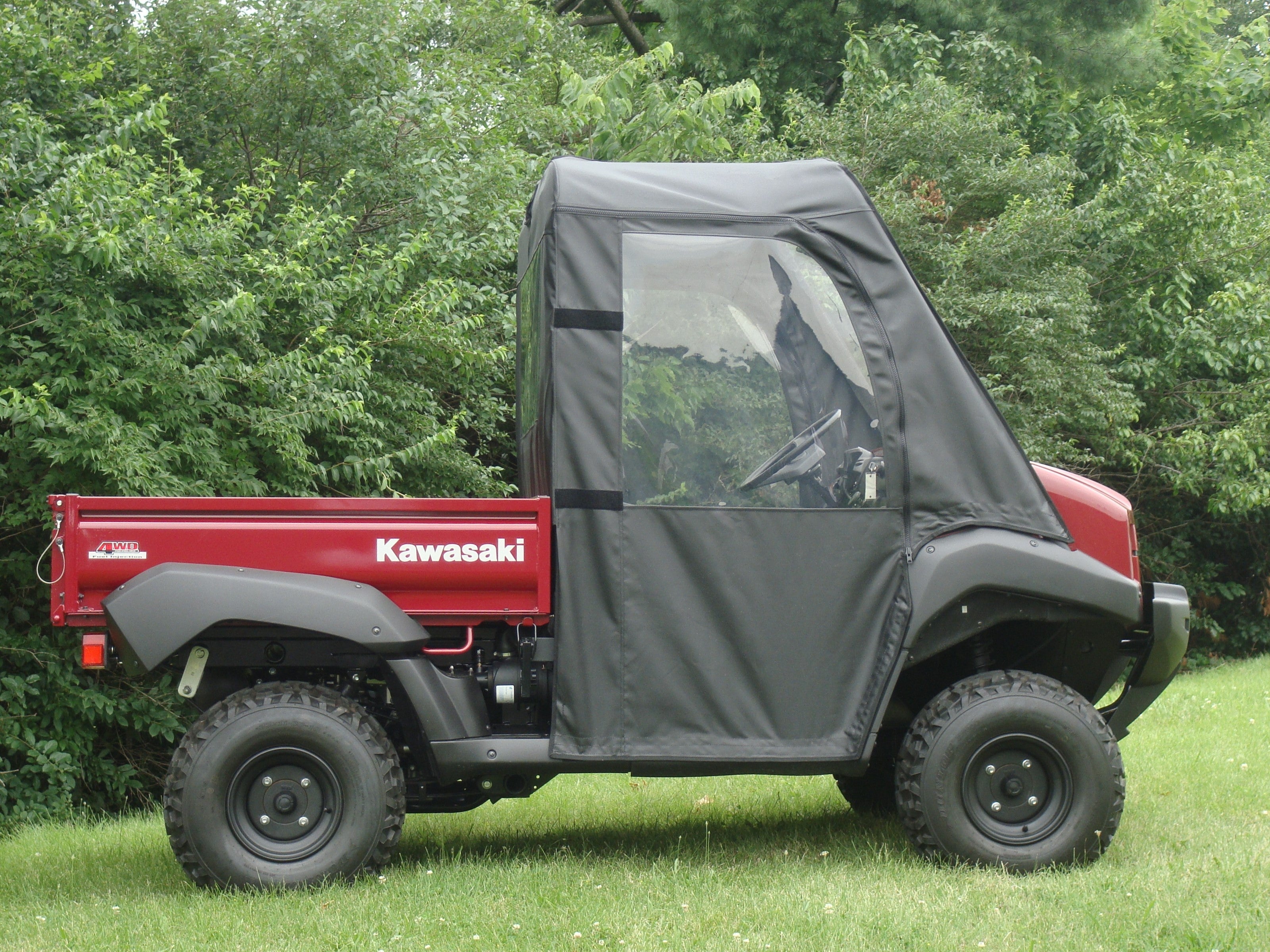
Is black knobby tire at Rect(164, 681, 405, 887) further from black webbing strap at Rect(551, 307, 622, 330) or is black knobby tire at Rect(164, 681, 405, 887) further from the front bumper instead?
the front bumper

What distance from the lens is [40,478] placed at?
21.1 feet

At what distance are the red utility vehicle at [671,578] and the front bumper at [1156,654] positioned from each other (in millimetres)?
181

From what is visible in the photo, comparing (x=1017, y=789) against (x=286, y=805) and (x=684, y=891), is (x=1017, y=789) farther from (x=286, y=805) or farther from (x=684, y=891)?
(x=286, y=805)

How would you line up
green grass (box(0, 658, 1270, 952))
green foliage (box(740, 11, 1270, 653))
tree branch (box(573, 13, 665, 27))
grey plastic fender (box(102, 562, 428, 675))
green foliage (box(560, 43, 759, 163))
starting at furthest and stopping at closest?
1. tree branch (box(573, 13, 665, 27))
2. green foliage (box(740, 11, 1270, 653))
3. green foliage (box(560, 43, 759, 163))
4. grey plastic fender (box(102, 562, 428, 675))
5. green grass (box(0, 658, 1270, 952))

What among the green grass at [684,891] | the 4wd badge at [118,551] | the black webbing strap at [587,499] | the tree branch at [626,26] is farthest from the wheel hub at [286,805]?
the tree branch at [626,26]

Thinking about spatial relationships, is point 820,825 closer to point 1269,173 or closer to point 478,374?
point 478,374

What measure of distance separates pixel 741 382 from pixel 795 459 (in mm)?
325

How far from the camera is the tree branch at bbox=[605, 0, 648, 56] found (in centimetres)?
1764

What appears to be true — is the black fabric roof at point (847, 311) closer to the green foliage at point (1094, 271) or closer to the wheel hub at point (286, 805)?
the wheel hub at point (286, 805)

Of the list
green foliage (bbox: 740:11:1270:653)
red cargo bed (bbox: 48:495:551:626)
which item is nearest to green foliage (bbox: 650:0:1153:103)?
green foliage (bbox: 740:11:1270:653)

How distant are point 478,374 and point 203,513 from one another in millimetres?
4203

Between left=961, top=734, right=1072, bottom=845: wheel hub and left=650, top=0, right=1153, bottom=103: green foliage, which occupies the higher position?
left=650, top=0, right=1153, bottom=103: green foliage

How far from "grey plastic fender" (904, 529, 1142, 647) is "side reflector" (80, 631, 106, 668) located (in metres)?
2.67

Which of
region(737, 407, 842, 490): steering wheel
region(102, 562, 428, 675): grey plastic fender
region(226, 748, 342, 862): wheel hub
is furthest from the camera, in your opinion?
region(737, 407, 842, 490): steering wheel
